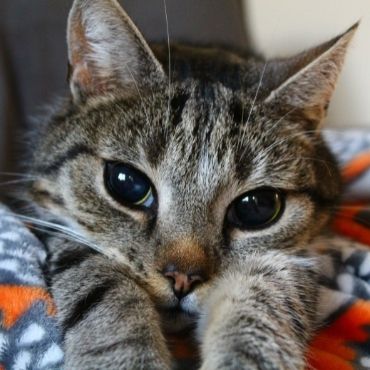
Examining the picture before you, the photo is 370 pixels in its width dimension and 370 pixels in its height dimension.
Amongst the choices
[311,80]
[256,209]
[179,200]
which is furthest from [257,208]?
[311,80]

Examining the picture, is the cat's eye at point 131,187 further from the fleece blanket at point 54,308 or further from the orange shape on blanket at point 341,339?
the orange shape on blanket at point 341,339

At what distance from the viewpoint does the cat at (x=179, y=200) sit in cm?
88

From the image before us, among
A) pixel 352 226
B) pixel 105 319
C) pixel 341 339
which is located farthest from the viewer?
pixel 352 226

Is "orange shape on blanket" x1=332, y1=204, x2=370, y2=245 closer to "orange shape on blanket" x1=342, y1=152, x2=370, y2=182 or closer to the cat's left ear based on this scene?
"orange shape on blanket" x1=342, y1=152, x2=370, y2=182

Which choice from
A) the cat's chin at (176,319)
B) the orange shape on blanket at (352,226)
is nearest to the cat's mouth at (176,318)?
the cat's chin at (176,319)

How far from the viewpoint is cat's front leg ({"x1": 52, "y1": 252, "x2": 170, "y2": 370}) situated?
818mm

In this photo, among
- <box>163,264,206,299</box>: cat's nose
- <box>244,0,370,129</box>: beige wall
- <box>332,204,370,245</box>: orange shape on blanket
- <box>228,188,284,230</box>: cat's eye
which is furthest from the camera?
<box>244,0,370,129</box>: beige wall

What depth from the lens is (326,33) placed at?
2.13 metres

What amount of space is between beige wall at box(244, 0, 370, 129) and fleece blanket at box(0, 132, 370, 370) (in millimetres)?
861

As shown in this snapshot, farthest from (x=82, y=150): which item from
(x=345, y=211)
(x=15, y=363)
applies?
(x=345, y=211)

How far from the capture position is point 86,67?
1.15m

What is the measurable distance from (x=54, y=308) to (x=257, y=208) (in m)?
0.38

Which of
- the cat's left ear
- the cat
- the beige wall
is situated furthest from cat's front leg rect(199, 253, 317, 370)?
the beige wall

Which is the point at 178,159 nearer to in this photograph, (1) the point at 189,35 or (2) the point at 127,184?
(2) the point at 127,184
